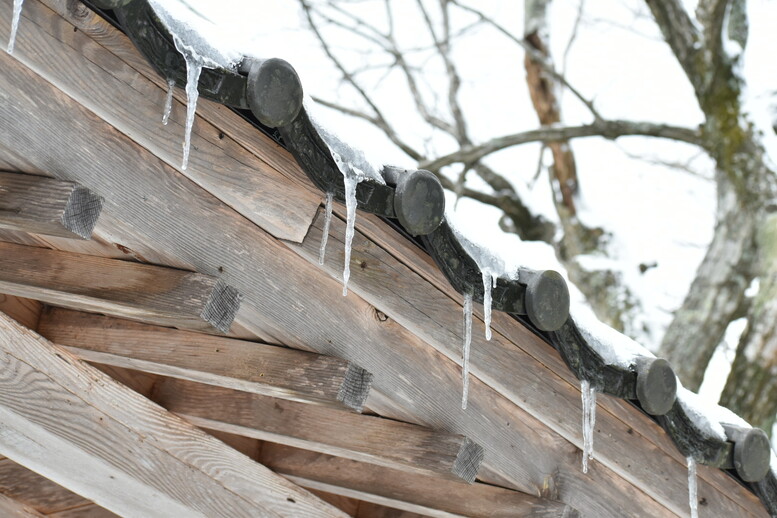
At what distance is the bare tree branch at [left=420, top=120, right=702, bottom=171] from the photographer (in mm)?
7184

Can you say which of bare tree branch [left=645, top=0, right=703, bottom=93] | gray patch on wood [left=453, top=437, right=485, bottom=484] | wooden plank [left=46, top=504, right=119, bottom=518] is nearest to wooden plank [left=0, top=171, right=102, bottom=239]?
gray patch on wood [left=453, top=437, right=485, bottom=484]

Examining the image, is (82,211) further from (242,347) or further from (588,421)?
(588,421)

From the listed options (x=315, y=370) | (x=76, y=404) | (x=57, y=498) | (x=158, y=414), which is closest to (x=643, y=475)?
(x=315, y=370)

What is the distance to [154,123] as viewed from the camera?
1635 millimetres

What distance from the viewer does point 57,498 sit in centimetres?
266

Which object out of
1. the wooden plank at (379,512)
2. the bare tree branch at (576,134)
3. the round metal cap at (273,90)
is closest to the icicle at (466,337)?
the round metal cap at (273,90)

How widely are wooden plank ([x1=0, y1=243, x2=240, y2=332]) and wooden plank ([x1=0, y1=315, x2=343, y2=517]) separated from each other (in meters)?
0.14

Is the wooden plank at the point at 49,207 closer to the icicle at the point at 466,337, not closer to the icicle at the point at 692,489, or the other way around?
the icicle at the point at 466,337

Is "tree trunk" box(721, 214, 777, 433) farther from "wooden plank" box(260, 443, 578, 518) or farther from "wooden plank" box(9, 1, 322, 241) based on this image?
"wooden plank" box(9, 1, 322, 241)

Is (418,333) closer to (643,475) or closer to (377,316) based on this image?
(377,316)

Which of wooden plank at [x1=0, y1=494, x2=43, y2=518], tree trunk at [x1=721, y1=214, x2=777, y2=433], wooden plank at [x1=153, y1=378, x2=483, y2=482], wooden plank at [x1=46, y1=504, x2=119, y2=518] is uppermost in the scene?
tree trunk at [x1=721, y1=214, x2=777, y2=433]

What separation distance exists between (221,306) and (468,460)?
0.75 meters

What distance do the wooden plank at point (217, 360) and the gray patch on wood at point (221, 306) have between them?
244 mm

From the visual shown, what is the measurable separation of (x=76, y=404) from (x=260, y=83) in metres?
0.99
